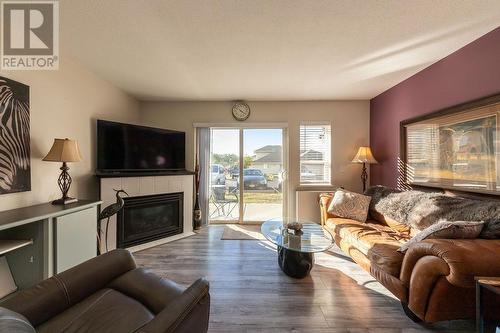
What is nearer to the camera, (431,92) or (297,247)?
(297,247)

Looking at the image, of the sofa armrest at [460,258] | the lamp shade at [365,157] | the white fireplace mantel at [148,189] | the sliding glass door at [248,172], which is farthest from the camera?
the sliding glass door at [248,172]

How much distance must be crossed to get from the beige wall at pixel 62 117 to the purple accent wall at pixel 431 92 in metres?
4.26

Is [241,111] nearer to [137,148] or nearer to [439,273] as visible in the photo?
[137,148]

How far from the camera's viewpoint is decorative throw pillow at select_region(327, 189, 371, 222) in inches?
120

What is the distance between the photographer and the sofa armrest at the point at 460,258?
53.6 inches

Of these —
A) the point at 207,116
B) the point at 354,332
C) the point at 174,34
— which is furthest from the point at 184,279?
the point at 207,116

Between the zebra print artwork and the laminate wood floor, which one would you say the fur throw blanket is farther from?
the zebra print artwork

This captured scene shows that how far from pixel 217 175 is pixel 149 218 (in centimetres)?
144

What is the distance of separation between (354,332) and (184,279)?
162 cm

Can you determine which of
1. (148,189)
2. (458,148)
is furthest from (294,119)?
(148,189)

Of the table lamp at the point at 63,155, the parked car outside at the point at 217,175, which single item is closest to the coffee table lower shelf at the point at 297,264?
the parked car outside at the point at 217,175

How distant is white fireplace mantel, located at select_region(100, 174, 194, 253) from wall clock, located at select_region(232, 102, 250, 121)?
1400 mm

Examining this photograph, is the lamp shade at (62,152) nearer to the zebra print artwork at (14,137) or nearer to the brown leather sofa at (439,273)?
the zebra print artwork at (14,137)

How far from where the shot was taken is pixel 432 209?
7.30 ft
